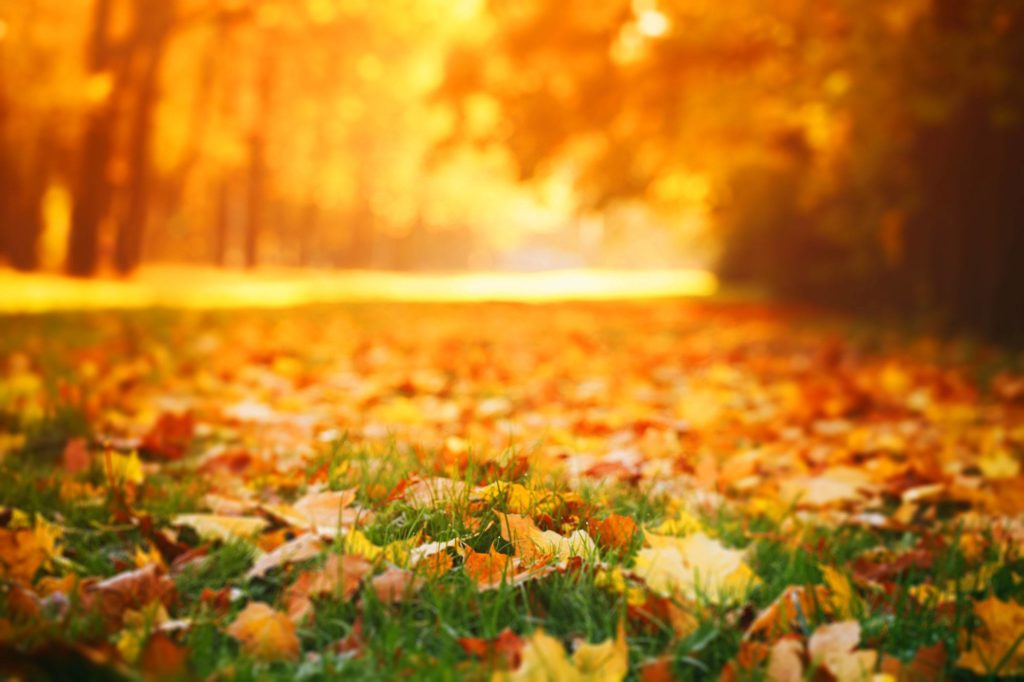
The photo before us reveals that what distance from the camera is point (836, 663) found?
153cm

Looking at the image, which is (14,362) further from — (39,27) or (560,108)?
(39,27)

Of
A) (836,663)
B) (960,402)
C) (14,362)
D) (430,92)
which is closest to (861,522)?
(836,663)

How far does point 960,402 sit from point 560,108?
9022 millimetres

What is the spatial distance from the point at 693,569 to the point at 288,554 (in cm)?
81

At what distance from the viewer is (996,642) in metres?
1.64

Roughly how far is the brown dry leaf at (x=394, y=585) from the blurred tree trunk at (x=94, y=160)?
52.2 ft

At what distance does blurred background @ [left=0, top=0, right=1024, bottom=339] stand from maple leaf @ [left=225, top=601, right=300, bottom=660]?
283 inches

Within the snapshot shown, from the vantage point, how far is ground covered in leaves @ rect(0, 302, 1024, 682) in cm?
153

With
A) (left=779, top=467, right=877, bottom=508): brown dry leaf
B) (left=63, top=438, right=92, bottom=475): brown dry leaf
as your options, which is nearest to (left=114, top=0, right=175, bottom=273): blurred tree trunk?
(left=63, top=438, right=92, bottom=475): brown dry leaf

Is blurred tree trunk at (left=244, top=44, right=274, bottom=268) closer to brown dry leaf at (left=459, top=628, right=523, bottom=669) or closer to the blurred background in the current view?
the blurred background

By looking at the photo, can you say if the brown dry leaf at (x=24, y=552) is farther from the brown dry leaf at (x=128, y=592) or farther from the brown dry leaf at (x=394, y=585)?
the brown dry leaf at (x=394, y=585)

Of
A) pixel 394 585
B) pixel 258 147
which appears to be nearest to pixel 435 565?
pixel 394 585

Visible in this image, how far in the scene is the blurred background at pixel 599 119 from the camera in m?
8.48

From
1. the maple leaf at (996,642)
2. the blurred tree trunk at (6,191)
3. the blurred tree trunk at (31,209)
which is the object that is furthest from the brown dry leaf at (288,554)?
the blurred tree trunk at (6,191)
